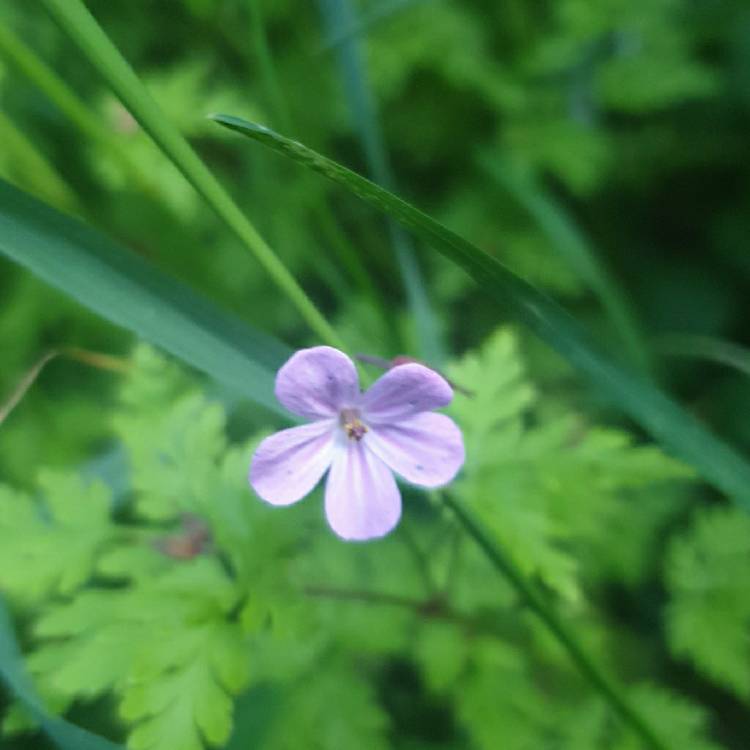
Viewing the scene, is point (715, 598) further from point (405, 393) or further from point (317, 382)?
point (317, 382)

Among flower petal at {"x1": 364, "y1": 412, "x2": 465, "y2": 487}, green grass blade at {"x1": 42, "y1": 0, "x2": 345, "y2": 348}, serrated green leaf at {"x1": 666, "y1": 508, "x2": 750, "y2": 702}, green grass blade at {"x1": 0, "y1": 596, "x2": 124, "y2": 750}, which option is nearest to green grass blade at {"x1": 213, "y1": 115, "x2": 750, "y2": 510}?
green grass blade at {"x1": 42, "y1": 0, "x2": 345, "y2": 348}

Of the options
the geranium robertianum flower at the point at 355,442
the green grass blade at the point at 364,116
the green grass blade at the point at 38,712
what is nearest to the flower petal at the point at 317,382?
the geranium robertianum flower at the point at 355,442

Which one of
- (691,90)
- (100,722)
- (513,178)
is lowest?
(100,722)

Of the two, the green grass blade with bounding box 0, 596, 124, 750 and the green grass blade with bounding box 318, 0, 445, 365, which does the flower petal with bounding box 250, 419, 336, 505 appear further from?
the green grass blade with bounding box 318, 0, 445, 365

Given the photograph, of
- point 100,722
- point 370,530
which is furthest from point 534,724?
point 100,722

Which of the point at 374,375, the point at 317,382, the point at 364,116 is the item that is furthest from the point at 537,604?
the point at 364,116

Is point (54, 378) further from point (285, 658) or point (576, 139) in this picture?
point (576, 139)

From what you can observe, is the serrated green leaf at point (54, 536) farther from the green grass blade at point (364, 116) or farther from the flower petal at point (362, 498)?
the green grass blade at point (364, 116)
